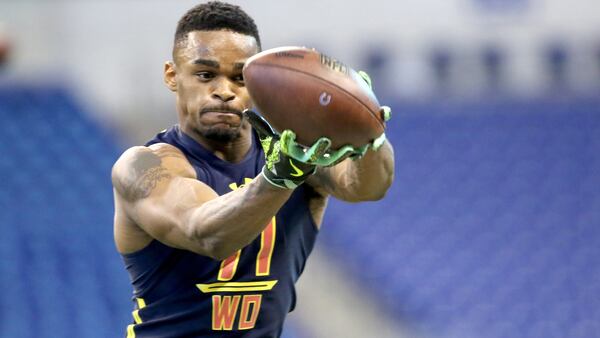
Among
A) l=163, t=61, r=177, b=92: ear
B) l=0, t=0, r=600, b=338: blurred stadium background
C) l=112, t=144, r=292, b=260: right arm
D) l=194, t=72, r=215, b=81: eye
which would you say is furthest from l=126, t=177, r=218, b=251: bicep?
l=0, t=0, r=600, b=338: blurred stadium background

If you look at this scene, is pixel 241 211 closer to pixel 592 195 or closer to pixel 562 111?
pixel 592 195

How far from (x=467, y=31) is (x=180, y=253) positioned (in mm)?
9599

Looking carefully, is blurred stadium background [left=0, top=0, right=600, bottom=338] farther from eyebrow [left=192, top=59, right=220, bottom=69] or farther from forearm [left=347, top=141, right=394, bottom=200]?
eyebrow [left=192, top=59, right=220, bottom=69]

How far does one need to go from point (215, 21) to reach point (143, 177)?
58cm

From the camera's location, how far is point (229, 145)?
354 centimetres

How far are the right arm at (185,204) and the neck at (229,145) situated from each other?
0.37 ft

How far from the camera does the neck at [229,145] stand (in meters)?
3.52

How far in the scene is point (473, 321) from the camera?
32.0ft

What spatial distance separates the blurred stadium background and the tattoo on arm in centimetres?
565

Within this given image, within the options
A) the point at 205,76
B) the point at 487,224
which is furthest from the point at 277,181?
the point at 487,224

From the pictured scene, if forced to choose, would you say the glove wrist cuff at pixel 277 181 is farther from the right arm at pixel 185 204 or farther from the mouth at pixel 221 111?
the mouth at pixel 221 111

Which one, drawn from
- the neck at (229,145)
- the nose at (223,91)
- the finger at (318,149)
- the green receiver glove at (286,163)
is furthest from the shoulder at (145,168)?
the finger at (318,149)

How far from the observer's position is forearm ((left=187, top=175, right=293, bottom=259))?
289cm

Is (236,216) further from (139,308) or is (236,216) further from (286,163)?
(139,308)
